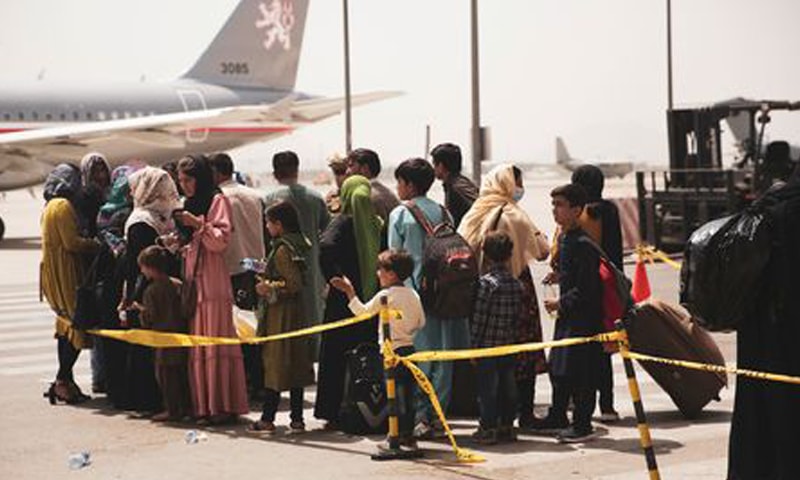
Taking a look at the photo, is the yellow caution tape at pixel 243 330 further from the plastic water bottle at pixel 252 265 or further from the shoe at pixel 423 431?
the shoe at pixel 423 431

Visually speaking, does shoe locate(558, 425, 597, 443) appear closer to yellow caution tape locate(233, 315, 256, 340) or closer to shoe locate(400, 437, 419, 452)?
shoe locate(400, 437, 419, 452)

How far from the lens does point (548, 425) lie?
35.0 feet

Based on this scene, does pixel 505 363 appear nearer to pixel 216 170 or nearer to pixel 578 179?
pixel 578 179

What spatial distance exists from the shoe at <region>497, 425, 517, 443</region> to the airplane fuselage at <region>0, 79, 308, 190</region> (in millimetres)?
28818

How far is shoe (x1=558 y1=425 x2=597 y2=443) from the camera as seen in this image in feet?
33.6

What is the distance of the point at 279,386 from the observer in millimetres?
10906

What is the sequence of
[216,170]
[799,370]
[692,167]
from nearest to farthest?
[799,370]
[216,170]
[692,167]

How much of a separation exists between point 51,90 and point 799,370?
4026 cm

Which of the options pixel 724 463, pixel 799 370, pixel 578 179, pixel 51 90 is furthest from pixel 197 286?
pixel 51 90

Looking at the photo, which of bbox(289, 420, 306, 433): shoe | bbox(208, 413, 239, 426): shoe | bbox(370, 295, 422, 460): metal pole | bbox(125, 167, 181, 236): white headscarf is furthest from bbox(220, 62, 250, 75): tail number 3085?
bbox(370, 295, 422, 460): metal pole

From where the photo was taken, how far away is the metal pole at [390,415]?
9703 millimetres

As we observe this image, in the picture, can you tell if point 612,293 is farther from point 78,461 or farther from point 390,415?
point 78,461

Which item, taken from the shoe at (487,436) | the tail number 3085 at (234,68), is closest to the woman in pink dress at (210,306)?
the shoe at (487,436)

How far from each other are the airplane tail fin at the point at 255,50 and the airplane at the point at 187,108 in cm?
3
